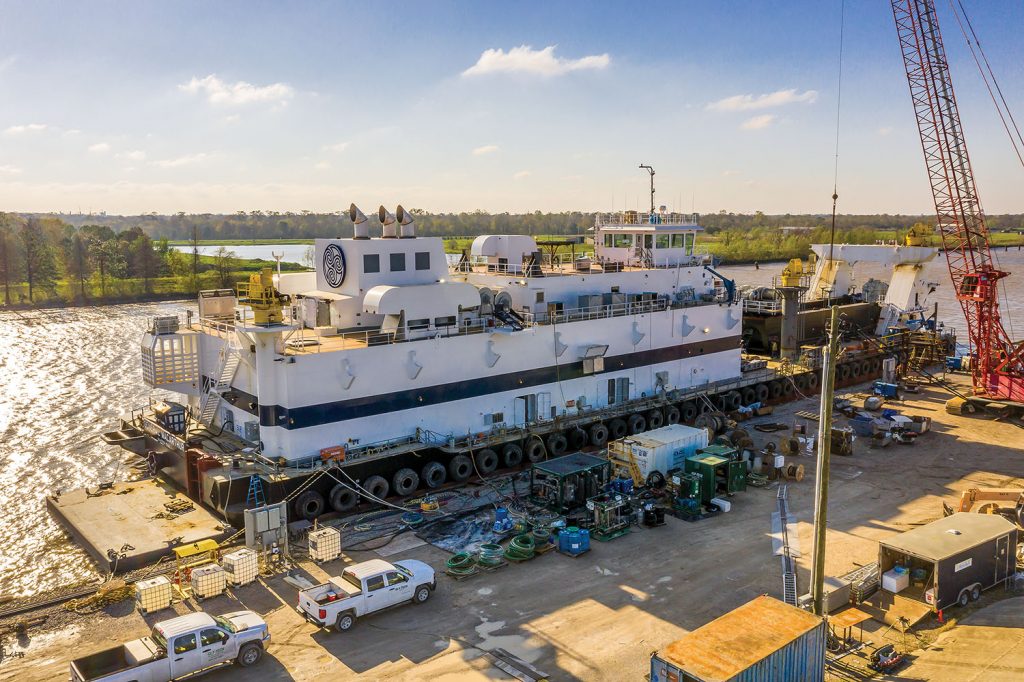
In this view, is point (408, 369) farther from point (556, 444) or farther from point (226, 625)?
point (226, 625)

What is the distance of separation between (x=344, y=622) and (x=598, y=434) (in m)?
14.7

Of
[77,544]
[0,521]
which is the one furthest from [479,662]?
[0,521]

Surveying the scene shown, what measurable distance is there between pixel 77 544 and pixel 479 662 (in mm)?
13294

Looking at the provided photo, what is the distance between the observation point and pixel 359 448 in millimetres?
22938

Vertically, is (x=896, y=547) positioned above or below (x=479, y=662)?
above

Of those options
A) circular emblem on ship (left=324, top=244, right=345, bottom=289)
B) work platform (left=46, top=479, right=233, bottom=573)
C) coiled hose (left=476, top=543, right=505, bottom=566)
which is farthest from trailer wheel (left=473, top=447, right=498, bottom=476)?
work platform (left=46, top=479, right=233, bottom=573)

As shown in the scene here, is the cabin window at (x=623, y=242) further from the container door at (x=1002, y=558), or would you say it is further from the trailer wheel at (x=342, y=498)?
the container door at (x=1002, y=558)

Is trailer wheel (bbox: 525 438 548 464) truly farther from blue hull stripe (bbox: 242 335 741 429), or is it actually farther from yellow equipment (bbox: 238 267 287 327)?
yellow equipment (bbox: 238 267 287 327)

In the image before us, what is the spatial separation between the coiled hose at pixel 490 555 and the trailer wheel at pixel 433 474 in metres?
4.83

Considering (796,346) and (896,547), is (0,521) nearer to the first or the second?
(896,547)

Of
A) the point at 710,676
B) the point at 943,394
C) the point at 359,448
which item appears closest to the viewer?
the point at 710,676

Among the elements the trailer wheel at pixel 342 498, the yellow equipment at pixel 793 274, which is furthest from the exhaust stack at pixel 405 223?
the yellow equipment at pixel 793 274

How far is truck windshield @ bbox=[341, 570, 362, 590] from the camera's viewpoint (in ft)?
52.4

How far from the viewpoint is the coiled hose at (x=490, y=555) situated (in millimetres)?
18562
